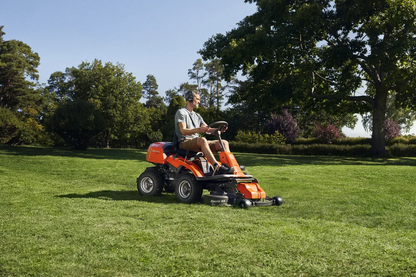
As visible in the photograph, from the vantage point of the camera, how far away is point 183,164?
6.98m

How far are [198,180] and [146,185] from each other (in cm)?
162

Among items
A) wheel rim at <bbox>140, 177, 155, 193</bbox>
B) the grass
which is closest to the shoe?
the grass

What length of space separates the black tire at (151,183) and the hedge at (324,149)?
19433mm

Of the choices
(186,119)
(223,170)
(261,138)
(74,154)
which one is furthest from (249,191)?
(261,138)

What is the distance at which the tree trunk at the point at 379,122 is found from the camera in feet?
74.4

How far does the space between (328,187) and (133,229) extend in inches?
244

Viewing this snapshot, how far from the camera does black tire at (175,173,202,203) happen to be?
6.59 meters

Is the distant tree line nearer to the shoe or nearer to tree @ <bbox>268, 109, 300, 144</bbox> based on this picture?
tree @ <bbox>268, 109, 300, 144</bbox>

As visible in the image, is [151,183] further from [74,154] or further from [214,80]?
[214,80]

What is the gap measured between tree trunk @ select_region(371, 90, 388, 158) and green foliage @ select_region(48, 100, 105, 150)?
54.2 ft

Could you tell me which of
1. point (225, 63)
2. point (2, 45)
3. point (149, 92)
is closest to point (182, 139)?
point (225, 63)

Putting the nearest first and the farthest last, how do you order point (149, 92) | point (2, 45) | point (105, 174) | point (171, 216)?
point (171, 216), point (105, 174), point (2, 45), point (149, 92)

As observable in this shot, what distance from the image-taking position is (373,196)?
795 cm

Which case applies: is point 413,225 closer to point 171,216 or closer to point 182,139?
point 171,216
